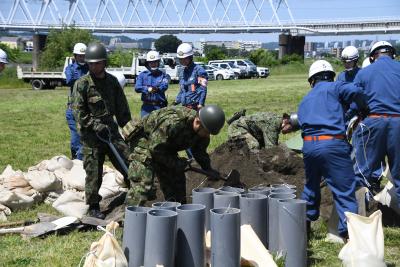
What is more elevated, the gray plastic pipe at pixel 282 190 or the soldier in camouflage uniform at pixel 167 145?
the soldier in camouflage uniform at pixel 167 145

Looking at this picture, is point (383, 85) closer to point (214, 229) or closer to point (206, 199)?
point (206, 199)

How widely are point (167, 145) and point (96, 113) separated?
149cm

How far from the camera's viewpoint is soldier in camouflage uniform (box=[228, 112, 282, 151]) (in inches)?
361

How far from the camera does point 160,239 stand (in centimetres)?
449

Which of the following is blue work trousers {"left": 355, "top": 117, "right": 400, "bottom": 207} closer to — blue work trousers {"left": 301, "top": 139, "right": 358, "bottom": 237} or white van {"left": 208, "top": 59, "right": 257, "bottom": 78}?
blue work trousers {"left": 301, "top": 139, "right": 358, "bottom": 237}

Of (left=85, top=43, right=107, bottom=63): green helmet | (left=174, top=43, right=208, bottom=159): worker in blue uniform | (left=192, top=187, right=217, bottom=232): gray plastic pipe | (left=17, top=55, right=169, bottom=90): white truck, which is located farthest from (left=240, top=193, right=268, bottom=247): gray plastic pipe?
(left=17, top=55, right=169, bottom=90): white truck

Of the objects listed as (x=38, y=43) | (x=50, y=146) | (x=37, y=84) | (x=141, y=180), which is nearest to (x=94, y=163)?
(x=141, y=180)

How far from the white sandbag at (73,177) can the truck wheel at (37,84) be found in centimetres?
2783

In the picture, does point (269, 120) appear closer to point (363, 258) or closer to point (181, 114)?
point (181, 114)

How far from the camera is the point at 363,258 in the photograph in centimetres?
467

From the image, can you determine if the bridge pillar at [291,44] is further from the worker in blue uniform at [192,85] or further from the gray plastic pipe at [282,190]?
the gray plastic pipe at [282,190]

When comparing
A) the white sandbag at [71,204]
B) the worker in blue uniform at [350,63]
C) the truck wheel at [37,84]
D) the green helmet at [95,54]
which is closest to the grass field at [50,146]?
the white sandbag at [71,204]

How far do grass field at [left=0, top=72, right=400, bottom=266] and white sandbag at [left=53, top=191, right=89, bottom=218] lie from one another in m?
0.22

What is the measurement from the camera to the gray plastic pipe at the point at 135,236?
15.6 ft
